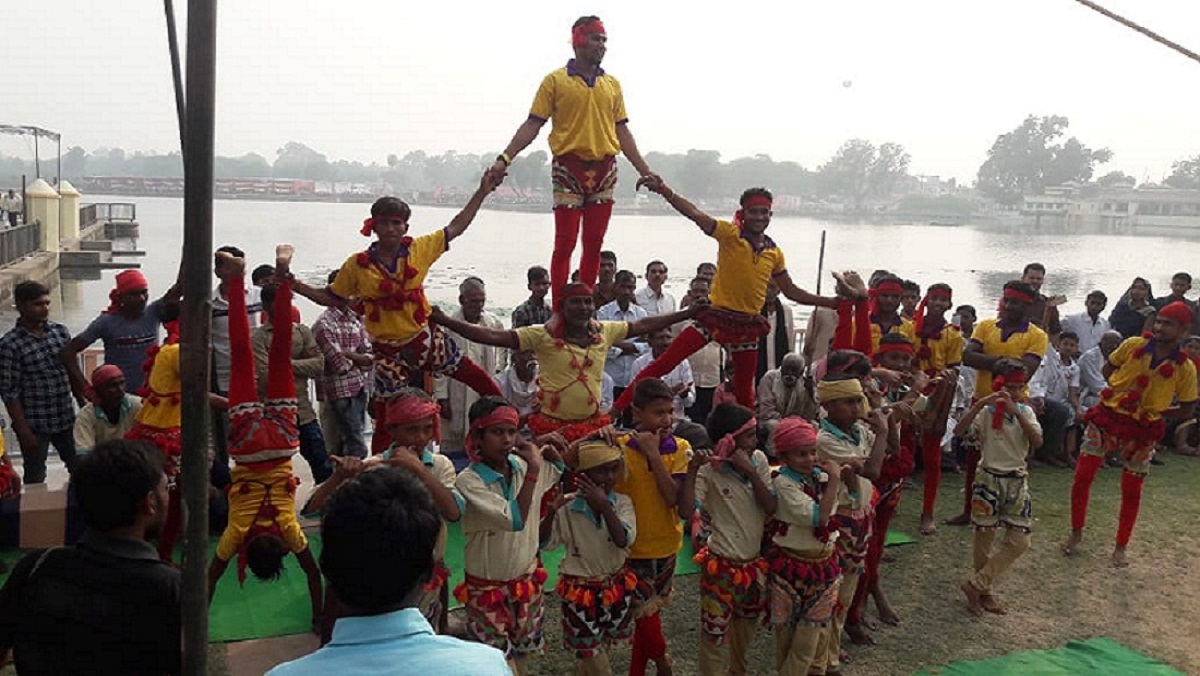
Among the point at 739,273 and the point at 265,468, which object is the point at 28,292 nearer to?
the point at 265,468

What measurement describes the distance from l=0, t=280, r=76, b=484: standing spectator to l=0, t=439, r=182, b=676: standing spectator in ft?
12.2

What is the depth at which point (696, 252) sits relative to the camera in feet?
84.3

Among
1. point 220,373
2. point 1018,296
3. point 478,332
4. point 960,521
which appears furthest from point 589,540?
point 960,521

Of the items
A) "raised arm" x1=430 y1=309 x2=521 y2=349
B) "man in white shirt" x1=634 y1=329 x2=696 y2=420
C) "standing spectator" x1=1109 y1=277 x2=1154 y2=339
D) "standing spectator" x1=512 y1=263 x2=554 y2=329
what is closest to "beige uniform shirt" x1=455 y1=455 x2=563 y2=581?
"raised arm" x1=430 y1=309 x2=521 y2=349

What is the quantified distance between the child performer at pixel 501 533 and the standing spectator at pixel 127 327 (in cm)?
287

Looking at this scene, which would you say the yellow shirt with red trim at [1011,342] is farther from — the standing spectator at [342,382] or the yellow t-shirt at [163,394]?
the yellow t-shirt at [163,394]

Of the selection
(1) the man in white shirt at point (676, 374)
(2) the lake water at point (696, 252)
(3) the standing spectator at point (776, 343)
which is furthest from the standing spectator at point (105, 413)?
(2) the lake water at point (696, 252)

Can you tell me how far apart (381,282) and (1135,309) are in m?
8.36

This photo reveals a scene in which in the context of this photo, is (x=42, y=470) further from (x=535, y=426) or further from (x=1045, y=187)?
(x=1045, y=187)

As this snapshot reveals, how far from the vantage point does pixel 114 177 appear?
58.5m

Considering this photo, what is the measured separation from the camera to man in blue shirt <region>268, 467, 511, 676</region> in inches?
63.1

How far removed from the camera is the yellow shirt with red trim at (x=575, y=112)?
16.6ft

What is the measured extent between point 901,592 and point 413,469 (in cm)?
356

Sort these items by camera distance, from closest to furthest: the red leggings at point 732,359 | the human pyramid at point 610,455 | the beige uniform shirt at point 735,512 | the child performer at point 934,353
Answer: the human pyramid at point 610,455 < the beige uniform shirt at point 735,512 < the red leggings at point 732,359 < the child performer at point 934,353
